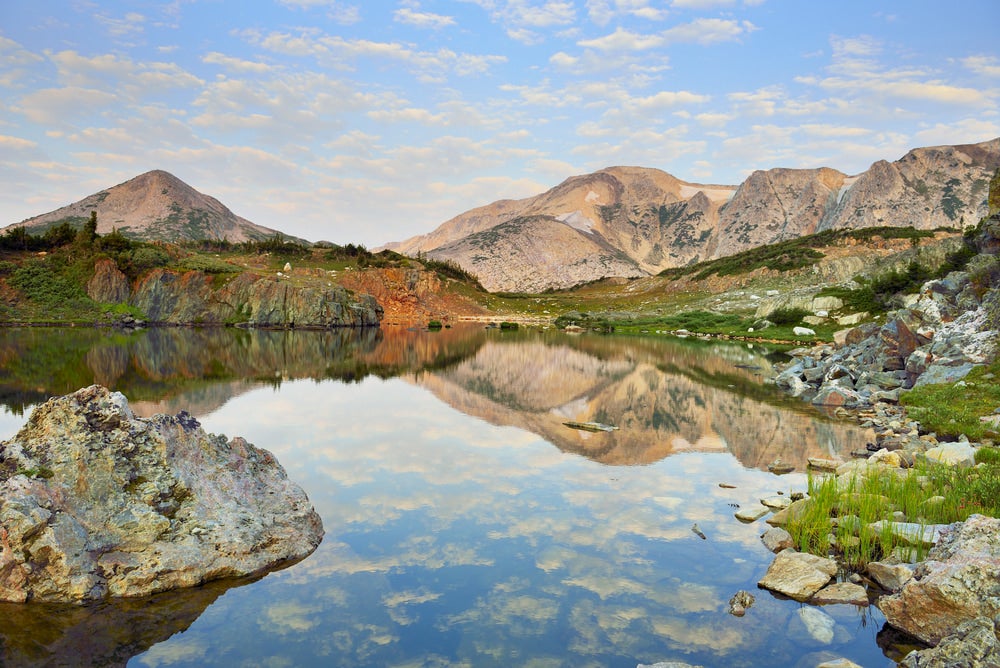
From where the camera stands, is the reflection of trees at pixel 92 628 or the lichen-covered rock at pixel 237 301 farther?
the lichen-covered rock at pixel 237 301

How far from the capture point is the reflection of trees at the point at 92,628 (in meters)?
6.94

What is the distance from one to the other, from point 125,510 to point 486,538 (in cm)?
628

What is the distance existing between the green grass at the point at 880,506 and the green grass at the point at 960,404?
5.49 m

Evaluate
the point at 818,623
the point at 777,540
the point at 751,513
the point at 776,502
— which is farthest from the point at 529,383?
the point at 818,623

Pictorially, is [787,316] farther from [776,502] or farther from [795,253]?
[776,502]

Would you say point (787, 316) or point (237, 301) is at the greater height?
point (237, 301)

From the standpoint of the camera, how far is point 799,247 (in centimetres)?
12725

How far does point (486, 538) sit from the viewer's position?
11250 mm

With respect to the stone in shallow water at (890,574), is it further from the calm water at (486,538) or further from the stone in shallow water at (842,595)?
the calm water at (486,538)

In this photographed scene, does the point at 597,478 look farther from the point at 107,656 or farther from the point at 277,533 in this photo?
the point at 107,656

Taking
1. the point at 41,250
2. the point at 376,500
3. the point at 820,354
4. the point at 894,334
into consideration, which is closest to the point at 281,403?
the point at 376,500

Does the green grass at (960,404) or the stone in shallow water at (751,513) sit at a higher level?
the green grass at (960,404)

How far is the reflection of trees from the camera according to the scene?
694 cm

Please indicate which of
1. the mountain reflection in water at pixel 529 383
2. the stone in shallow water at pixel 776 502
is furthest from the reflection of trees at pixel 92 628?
the mountain reflection in water at pixel 529 383
